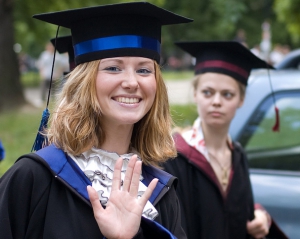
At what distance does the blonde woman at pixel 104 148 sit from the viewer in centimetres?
212

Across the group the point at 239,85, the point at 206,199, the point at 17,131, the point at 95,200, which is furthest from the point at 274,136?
the point at 17,131

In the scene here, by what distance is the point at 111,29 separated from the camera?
2.34 metres

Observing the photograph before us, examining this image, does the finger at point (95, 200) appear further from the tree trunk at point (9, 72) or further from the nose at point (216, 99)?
the tree trunk at point (9, 72)

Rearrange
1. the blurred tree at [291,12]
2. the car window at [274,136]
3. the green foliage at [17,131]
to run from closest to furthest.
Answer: the car window at [274,136] < the green foliage at [17,131] < the blurred tree at [291,12]

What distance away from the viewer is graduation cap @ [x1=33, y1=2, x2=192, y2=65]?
2.32 m

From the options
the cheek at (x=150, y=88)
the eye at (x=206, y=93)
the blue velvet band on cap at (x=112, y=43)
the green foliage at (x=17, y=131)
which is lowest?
the green foliage at (x=17, y=131)

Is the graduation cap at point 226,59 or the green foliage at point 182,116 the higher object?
the graduation cap at point 226,59

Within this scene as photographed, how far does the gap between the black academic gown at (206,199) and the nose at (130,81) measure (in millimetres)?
1003

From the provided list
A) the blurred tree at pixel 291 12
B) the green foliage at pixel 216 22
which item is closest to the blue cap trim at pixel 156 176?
the blurred tree at pixel 291 12

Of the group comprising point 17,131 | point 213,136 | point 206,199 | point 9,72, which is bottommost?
point 17,131

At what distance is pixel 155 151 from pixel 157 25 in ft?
1.71

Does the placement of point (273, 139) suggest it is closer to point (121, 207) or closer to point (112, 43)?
point (112, 43)

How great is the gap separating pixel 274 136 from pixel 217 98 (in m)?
1.31

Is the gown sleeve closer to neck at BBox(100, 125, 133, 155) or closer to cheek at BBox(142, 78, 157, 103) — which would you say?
neck at BBox(100, 125, 133, 155)
